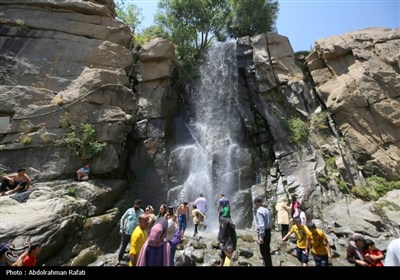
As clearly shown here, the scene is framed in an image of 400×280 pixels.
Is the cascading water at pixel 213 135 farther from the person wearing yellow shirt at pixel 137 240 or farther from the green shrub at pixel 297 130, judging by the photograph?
the person wearing yellow shirt at pixel 137 240

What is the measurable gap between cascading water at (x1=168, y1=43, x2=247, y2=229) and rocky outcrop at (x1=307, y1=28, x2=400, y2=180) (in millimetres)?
6905

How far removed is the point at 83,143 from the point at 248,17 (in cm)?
2257

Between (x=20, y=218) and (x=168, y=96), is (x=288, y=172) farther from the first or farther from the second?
(x=20, y=218)

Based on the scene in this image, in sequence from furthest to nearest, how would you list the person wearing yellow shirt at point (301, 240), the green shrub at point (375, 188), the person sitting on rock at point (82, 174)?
the green shrub at point (375, 188) < the person sitting on rock at point (82, 174) < the person wearing yellow shirt at point (301, 240)

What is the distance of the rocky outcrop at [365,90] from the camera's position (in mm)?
17562

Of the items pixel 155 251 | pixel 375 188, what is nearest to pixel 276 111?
pixel 375 188

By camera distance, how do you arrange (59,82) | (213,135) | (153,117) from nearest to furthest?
(59,82), (153,117), (213,135)

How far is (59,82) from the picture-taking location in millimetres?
16016

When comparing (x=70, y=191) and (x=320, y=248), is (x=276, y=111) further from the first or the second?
(x=70, y=191)

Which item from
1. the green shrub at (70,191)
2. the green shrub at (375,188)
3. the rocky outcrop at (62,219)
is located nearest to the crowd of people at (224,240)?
the rocky outcrop at (62,219)

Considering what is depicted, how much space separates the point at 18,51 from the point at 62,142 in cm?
694

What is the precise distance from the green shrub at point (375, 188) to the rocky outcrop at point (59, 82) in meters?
14.1

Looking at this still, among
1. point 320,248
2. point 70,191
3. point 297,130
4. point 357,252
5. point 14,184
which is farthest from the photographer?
point 297,130
